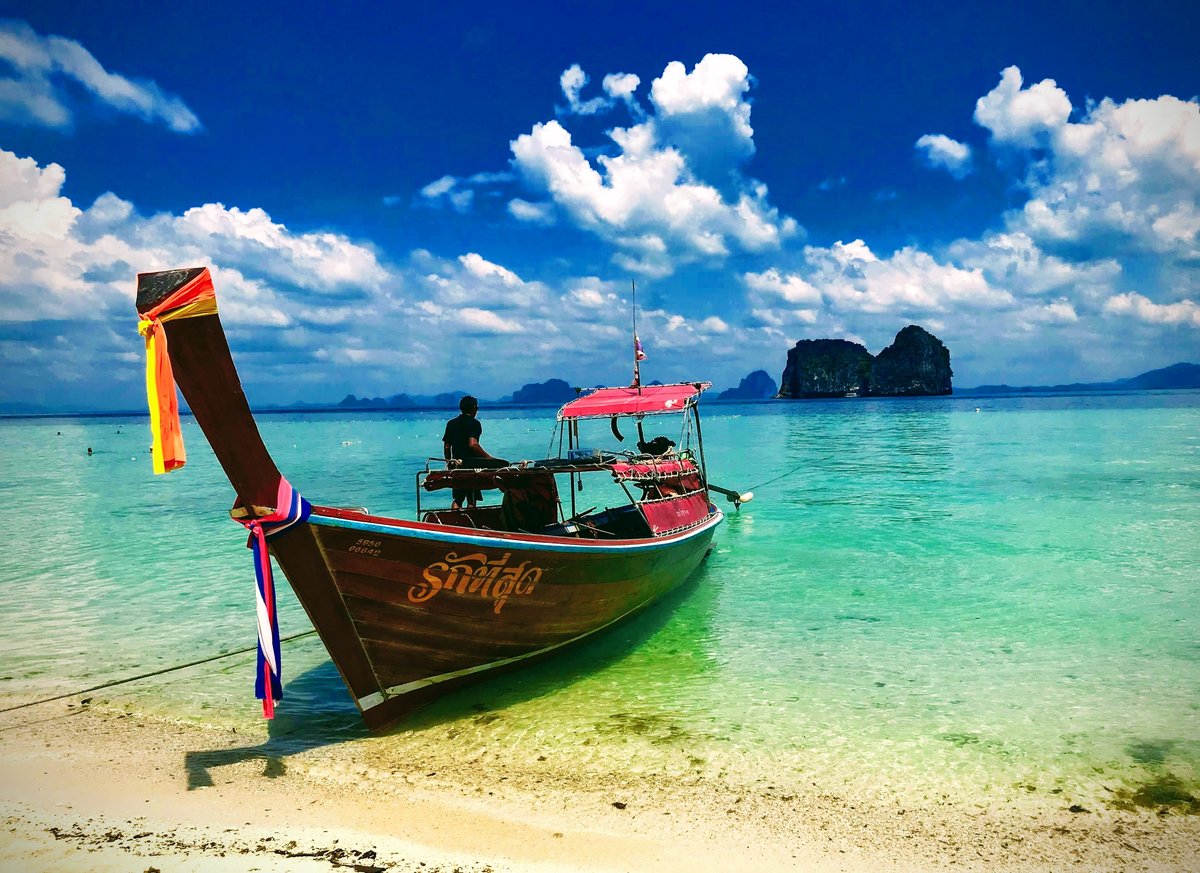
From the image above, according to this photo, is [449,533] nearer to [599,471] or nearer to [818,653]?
[599,471]

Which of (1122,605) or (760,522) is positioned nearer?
(1122,605)

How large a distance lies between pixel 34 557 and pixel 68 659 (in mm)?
9099

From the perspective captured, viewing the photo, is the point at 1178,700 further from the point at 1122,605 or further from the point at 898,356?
the point at 898,356

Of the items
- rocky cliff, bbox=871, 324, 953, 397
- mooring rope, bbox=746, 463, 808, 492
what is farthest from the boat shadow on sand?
rocky cliff, bbox=871, 324, 953, 397

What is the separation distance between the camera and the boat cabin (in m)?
9.52

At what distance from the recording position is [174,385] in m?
→ 5.02

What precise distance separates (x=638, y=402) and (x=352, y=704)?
6345mm

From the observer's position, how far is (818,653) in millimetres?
9367

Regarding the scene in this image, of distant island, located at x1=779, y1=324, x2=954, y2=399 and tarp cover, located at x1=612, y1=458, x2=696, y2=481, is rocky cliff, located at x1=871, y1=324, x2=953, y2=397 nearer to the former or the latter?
distant island, located at x1=779, y1=324, x2=954, y2=399

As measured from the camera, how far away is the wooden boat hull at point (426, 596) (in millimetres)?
6078

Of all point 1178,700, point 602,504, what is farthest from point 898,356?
point 1178,700

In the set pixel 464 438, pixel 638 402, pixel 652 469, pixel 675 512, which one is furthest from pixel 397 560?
pixel 638 402

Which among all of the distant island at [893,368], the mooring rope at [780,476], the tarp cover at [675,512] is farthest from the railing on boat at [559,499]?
the distant island at [893,368]

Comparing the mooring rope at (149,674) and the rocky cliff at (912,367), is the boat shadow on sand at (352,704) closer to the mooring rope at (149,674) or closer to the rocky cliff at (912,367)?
the mooring rope at (149,674)
